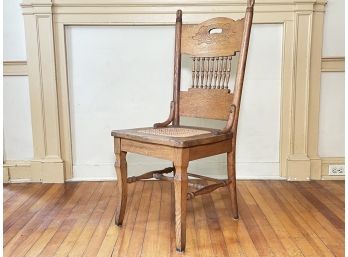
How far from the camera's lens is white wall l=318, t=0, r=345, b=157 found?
2203mm

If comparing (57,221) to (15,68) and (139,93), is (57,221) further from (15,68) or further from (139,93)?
(15,68)

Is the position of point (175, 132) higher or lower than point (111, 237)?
higher

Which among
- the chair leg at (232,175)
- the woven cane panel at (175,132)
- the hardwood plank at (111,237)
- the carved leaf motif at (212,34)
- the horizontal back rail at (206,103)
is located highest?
the carved leaf motif at (212,34)

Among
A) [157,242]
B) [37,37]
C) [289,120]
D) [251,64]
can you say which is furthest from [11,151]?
[289,120]

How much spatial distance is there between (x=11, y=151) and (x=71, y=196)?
0.63 m

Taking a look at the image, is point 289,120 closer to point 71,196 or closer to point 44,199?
point 71,196

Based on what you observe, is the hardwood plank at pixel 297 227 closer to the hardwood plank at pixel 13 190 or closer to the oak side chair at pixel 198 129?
the oak side chair at pixel 198 129

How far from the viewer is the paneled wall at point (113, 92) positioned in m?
2.20

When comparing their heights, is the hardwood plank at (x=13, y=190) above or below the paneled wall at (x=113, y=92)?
below

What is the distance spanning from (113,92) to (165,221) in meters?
1.00

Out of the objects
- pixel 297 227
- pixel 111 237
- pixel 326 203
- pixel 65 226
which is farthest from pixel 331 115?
pixel 65 226

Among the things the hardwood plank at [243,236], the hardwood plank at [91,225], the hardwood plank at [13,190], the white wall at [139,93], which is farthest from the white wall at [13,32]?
the hardwood plank at [243,236]

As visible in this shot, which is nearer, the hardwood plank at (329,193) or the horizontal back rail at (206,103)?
the horizontal back rail at (206,103)

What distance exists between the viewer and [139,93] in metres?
2.30
